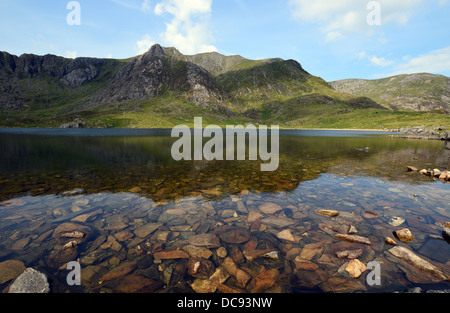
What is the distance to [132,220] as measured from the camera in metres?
10.9

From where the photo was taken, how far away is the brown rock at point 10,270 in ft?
21.3

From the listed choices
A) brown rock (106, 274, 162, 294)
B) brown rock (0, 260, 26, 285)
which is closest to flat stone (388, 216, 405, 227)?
brown rock (106, 274, 162, 294)

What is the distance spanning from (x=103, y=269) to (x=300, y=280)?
704cm

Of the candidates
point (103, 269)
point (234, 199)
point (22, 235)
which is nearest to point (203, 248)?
point (103, 269)

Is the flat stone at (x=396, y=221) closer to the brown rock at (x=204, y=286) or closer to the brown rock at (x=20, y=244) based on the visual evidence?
the brown rock at (x=204, y=286)

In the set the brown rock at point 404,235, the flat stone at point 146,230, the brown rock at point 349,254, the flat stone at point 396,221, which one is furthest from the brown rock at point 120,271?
the flat stone at point 396,221

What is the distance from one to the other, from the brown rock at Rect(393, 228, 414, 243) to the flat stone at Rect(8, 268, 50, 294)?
14023mm

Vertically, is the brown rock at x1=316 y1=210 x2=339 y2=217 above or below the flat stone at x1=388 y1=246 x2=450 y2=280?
above

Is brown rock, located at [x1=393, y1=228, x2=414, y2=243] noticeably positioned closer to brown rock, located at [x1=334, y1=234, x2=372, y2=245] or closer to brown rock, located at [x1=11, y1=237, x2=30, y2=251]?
brown rock, located at [x1=334, y1=234, x2=372, y2=245]

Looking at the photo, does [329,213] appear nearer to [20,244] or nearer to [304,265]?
[304,265]

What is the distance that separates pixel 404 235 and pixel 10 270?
16183mm

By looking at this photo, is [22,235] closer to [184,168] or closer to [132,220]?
[132,220]

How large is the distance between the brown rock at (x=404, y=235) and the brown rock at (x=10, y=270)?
15.5m

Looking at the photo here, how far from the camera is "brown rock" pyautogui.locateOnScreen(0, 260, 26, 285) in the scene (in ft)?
21.3
